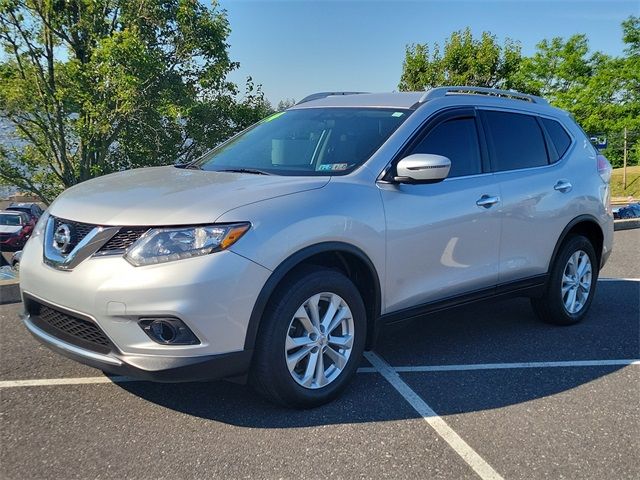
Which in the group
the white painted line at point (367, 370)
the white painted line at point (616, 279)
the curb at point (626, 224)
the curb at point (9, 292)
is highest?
the curb at point (9, 292)

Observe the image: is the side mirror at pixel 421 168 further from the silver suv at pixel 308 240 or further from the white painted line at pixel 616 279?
the white painted line at pixel 616 279

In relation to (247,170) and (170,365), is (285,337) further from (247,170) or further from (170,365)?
(247,170)

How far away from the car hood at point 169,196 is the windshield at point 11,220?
22506 mm

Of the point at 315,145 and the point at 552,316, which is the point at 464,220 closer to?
the point at 315,145

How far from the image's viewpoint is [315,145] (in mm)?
3906

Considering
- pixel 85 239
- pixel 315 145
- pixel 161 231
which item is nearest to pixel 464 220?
pixel 315 145

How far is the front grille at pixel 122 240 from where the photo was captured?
2.81 m

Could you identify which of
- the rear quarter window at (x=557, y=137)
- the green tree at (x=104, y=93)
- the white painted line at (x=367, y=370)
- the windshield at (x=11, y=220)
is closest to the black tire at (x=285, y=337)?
the white painted line at (x=367, y=370)

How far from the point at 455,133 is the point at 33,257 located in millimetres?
2811

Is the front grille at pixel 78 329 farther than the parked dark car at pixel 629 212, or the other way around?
the parked dark car at pixel 629 212

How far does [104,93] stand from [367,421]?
16.0 metres

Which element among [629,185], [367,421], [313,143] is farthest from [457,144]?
[629,185]

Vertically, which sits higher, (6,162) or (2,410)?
(6,162)

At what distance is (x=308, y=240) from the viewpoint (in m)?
3.09
